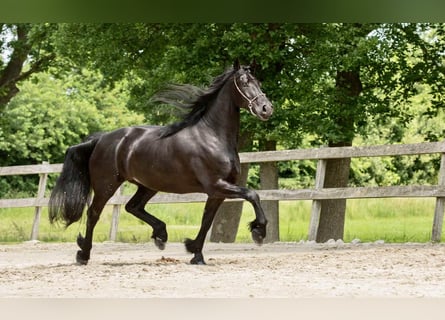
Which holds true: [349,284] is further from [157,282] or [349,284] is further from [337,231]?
[337,231]

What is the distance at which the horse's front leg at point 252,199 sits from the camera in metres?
8.41

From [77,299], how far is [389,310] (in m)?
2.04

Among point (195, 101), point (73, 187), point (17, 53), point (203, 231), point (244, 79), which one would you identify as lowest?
point (203, 231)

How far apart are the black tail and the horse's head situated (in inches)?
65.7

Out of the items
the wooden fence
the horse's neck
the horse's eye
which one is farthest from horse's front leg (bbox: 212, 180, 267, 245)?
the wooden fence

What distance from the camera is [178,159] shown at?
898 cm

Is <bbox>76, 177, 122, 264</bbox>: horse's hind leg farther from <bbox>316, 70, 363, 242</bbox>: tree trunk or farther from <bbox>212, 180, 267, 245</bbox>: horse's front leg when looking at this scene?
<bbox>316, 70, 363, 242</bbox>: tree trunk

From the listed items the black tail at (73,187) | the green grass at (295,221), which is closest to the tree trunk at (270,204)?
the green grass at (295,221)

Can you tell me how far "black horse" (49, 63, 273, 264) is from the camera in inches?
344

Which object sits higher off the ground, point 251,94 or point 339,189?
point 251,94

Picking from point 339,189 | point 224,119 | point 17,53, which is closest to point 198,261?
point 224,119

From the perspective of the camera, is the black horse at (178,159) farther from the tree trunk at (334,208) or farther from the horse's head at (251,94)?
the tree trunk at (334,208)

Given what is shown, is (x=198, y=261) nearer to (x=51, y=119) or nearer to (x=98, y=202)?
(x=98, y=202)

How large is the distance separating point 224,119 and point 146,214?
4.31 ft
